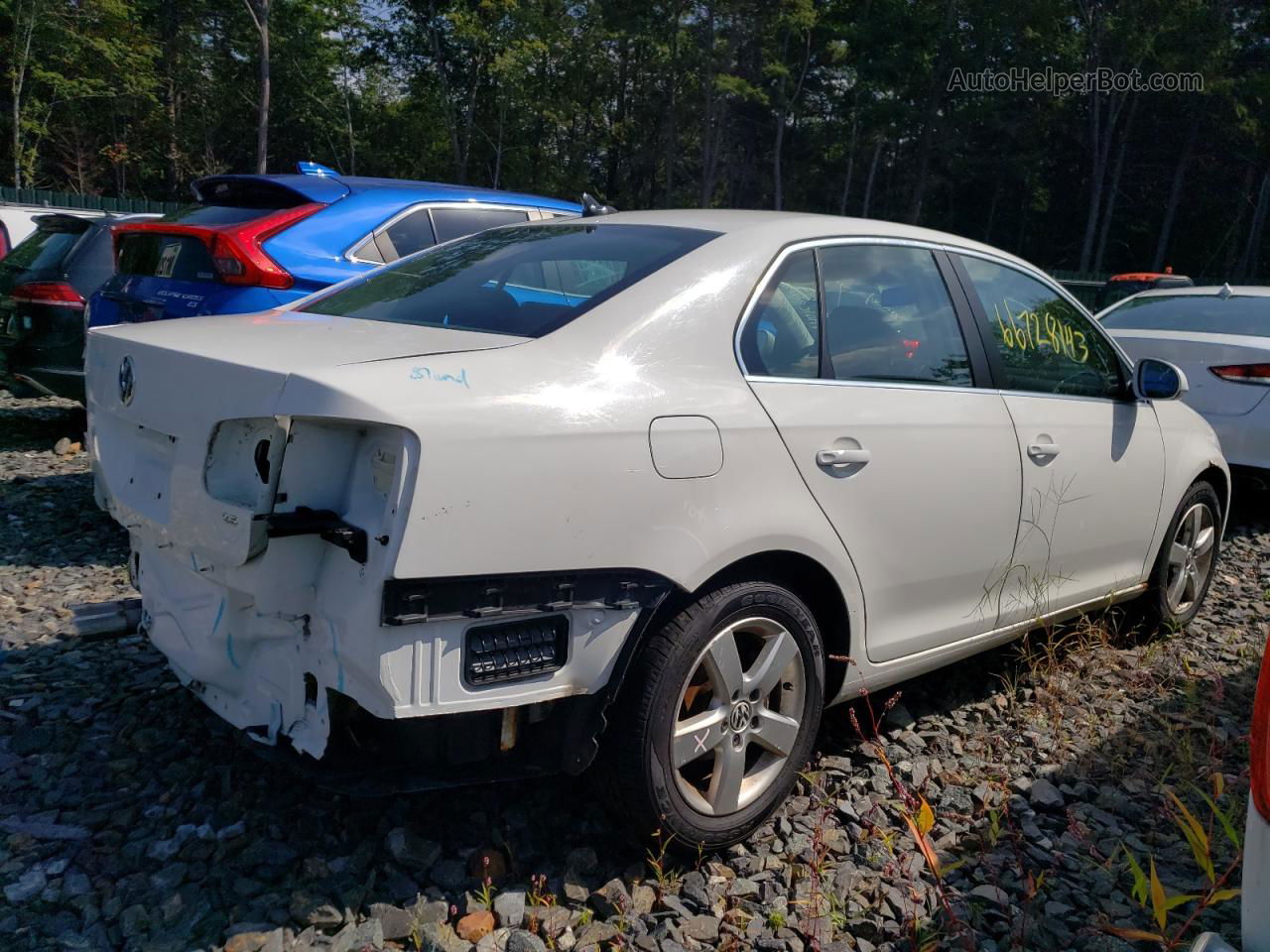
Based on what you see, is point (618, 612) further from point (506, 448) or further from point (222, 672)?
point (222, 672)

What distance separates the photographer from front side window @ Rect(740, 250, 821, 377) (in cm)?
263

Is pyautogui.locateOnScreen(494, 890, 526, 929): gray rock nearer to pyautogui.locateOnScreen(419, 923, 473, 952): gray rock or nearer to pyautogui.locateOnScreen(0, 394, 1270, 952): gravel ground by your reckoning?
pyautogui.locateOnScreen(0, 394, 1270, 952): gravel ground

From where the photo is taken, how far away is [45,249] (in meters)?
7.27

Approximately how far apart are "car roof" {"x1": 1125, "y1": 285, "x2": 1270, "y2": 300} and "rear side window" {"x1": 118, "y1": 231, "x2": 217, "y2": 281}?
6.27 metres

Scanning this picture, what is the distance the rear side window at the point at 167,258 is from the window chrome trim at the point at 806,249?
3129 millimetres

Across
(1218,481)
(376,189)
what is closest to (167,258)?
(376,189)

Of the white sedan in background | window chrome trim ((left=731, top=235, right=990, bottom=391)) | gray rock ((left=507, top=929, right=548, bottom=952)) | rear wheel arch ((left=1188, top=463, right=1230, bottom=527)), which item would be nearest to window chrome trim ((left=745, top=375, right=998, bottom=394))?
window chrome trim ((left=731, top=235, right=990, bottom=391))

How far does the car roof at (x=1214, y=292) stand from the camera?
6.83m

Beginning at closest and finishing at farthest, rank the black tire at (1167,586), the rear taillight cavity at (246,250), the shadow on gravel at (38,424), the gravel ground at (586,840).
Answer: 1. the gravel ground at (586,840)
2. the black tire at (1167,586)
3. the rear taillight cavity at (246,250)
4. the shadow on gravel at (38,424)

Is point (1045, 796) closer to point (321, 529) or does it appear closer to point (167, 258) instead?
point (321, 529)

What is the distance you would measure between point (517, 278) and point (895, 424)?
1126mm

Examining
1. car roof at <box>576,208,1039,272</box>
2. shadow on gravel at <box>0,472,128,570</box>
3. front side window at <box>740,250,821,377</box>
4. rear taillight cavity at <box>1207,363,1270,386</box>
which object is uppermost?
car roof at <box>576,208,1039,272</box>

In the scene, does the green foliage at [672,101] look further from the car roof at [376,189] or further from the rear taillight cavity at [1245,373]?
the rear taillight cavity at [1245,373]

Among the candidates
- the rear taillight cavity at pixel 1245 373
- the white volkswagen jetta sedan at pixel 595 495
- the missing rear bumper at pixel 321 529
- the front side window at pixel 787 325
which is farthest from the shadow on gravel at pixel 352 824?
the rear taillight cavity at pixel 1245 373
